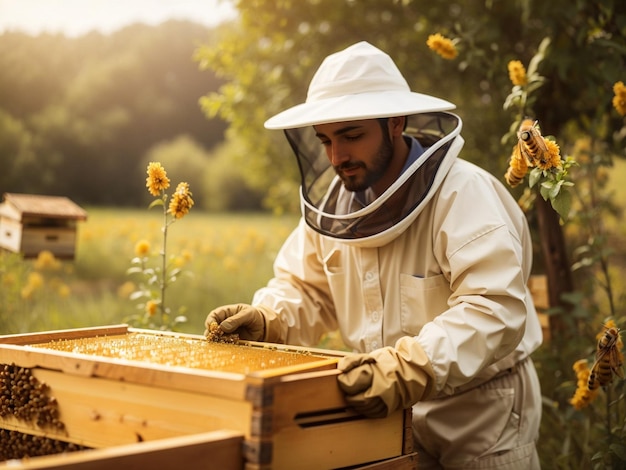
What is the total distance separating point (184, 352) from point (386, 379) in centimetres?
69

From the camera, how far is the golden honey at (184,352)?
2127mm

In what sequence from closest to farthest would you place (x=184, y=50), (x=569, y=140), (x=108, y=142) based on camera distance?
1. (x=569, y=140)
2. (x=108, y=142)
3. (x=184, y=50)

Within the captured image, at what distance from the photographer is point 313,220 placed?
3031 mm

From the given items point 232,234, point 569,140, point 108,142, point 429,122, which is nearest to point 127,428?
point 429,122

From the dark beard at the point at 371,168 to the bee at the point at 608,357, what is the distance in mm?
1144

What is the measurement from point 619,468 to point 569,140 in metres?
3.83

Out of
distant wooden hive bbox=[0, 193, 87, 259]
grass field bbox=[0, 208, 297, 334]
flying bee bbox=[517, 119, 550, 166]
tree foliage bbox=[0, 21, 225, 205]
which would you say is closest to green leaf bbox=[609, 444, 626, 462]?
flying bee bbox=[517, 119, 550, 166]

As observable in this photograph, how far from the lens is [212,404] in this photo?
1.92 m

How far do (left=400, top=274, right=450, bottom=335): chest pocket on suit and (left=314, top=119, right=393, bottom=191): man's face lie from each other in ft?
1.51

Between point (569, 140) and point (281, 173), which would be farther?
point (281, 173)

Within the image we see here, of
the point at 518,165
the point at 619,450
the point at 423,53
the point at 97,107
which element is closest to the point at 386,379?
the point at 518,165

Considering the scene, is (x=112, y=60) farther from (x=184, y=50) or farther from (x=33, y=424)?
(x=33, y=424)

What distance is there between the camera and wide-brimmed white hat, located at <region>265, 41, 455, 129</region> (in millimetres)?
2764

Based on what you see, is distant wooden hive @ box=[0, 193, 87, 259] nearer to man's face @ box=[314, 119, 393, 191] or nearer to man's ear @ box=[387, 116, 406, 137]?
man's face @ box=[314, 119, 393, 191]
